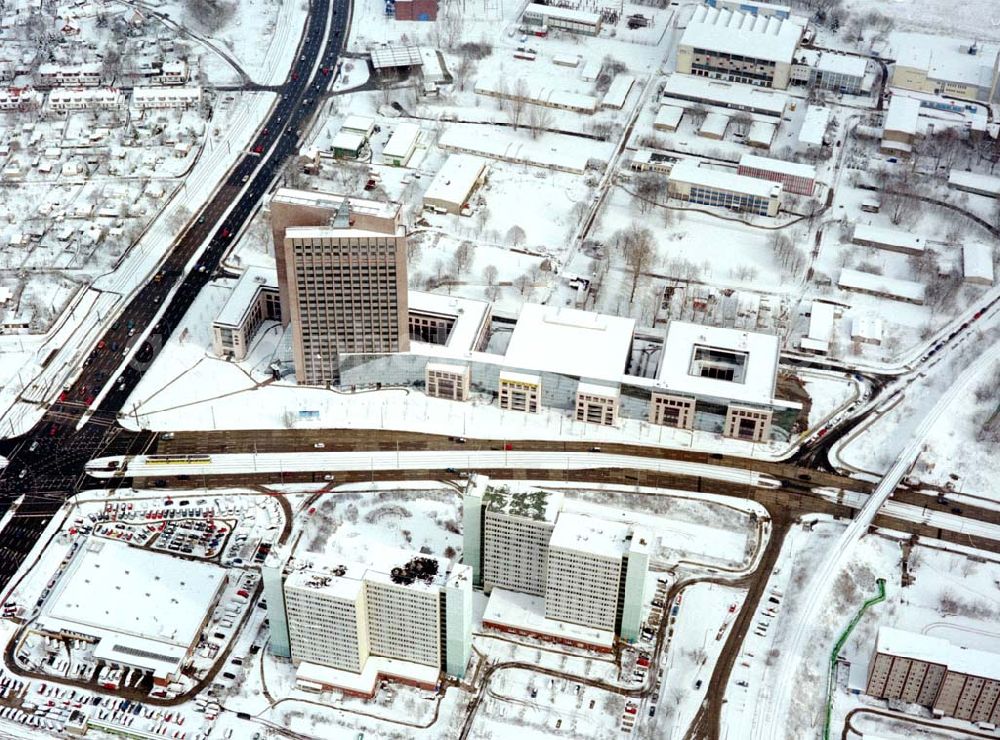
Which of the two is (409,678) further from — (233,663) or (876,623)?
(876,623)

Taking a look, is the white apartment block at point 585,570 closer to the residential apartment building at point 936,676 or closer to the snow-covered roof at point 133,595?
the residential apartment building at point 936,676

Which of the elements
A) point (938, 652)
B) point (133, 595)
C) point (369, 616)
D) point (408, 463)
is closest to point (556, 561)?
point (369, 616)

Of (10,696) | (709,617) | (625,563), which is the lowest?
(10,696)

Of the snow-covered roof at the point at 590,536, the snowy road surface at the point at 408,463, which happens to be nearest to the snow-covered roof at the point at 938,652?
the snow-covered roof at the point at 590,536

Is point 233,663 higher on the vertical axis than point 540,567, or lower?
lower

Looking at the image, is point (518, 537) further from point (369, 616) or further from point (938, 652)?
point (938, 652)

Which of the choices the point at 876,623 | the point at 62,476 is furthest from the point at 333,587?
the point at 876,623
